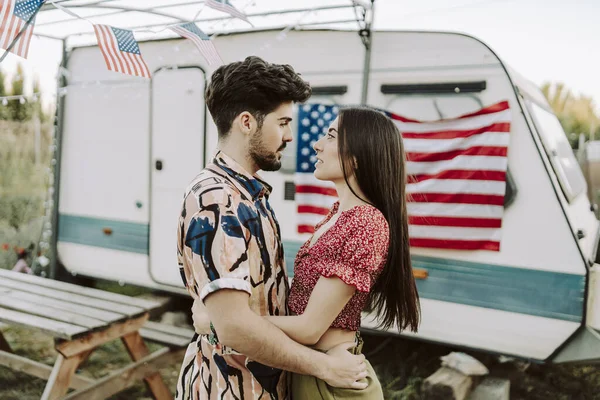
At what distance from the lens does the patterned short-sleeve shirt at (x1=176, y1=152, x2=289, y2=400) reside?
1.34 metres

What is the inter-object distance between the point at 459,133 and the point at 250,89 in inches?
92.2

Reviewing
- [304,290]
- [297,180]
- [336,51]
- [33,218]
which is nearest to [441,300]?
[297,180]

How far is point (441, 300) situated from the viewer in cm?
363

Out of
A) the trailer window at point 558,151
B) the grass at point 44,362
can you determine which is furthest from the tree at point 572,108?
the grass at point 44,362

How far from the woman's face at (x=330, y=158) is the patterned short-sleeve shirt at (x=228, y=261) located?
19cm

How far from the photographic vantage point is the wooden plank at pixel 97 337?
9.79 feet

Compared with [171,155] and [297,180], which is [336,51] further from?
[171,155]

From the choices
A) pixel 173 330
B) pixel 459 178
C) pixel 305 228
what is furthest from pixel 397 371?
pixel 173 330

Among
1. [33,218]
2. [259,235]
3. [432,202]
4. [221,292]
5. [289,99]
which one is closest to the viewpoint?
[221,292]

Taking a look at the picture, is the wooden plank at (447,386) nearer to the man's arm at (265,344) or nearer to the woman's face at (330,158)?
the man's arm at (265,344)

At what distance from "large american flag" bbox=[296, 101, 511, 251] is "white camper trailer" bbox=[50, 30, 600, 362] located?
0.08m

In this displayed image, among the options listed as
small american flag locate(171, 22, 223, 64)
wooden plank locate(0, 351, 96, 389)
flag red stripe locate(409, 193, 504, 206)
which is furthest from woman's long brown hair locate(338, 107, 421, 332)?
wooden plank locate(0, 351, 96, 389)

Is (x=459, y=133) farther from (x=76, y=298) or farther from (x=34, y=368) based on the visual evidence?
(x=34, y=368)

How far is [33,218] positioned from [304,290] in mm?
8599
